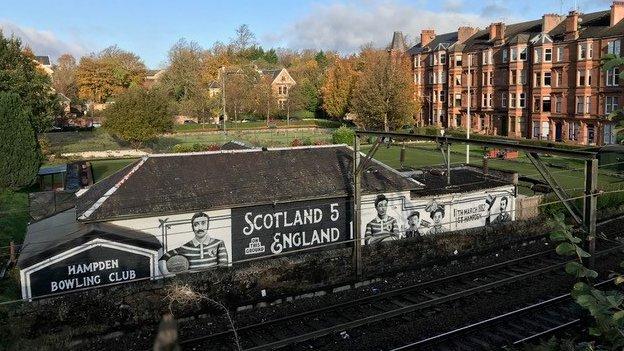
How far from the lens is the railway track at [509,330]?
12461mm

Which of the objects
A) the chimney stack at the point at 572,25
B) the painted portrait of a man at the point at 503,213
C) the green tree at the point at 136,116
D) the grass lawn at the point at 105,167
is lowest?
the painted portrait of a man at the point at 503,213

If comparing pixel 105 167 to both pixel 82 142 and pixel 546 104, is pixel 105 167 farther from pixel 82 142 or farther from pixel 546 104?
pixel 546 104

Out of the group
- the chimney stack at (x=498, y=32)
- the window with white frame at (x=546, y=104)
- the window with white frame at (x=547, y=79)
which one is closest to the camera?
the window with white frame at (x=547, y=79)

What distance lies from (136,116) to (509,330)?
153 feet

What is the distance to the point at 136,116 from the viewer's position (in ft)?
176

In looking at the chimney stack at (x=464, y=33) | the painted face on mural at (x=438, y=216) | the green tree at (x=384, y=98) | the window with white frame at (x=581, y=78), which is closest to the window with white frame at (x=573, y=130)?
the window with white frame at (x=581, y=78)

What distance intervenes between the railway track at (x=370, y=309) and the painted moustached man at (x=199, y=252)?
3.95m

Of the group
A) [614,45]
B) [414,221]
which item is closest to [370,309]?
[414,221]

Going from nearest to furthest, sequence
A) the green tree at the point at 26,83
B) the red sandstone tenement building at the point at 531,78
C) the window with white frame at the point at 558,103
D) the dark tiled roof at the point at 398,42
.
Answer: the green tree at the point at 26,83 < the red sandstone tenement building at the point at 531,78 < the window with white frame at the point at 558,103 < the dark tiled roof at the point at 398,42

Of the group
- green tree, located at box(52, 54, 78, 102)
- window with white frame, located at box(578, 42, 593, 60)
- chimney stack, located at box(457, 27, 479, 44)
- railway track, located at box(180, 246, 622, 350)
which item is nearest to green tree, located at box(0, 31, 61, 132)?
railway track, located at box(180, 246, 622, 350)

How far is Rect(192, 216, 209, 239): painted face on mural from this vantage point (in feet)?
57.3

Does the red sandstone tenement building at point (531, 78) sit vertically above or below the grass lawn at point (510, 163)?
above

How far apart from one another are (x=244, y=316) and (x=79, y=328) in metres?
4.09

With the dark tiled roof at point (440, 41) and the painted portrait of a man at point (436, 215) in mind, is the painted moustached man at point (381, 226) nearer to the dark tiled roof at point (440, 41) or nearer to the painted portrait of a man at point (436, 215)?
the painted portrait of a man at point (436, 215)
